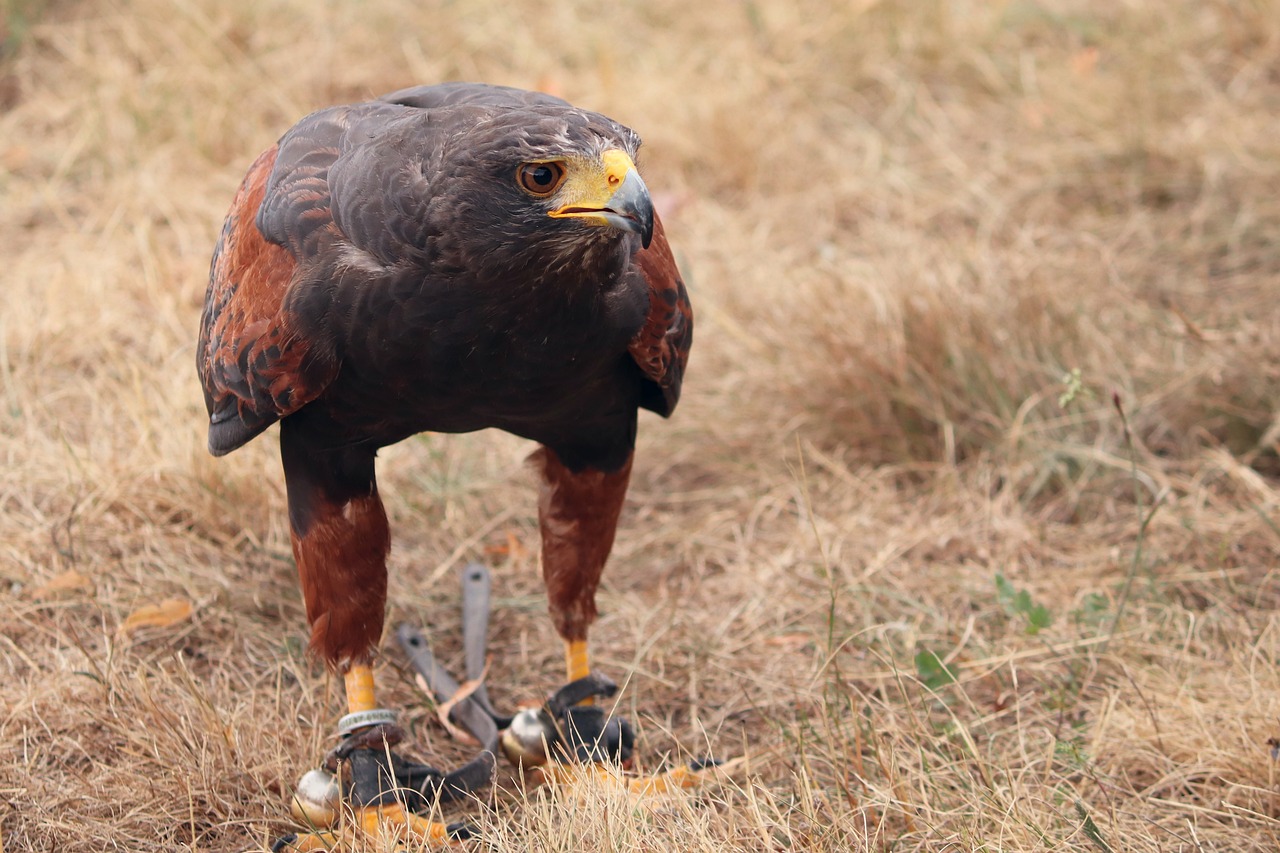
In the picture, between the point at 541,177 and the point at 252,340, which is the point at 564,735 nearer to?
the point at 252,340

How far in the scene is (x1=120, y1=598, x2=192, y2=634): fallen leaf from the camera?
12.2ft

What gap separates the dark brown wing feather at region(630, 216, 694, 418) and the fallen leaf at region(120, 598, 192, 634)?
1588mm

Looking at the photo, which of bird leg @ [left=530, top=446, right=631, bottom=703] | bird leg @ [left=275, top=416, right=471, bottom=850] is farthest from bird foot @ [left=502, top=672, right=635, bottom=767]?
bird leg @ [left=275, top=416, right=471, bottom=850]

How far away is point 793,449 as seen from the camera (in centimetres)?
479

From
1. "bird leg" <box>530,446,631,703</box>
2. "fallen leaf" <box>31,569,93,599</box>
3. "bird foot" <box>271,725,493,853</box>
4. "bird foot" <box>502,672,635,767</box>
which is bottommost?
"bird foot" <box>502,672,635,767</box>

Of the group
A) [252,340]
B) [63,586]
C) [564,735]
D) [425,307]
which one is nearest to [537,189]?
[425,307]

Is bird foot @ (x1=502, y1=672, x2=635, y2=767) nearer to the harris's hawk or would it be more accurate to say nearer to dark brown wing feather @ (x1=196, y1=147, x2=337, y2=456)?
the harris's hawk

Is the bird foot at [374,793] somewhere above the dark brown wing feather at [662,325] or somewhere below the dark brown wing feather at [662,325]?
below

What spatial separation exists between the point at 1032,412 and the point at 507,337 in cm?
255

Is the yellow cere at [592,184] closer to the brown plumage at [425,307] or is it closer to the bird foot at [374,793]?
the brown plumage at [425,307]

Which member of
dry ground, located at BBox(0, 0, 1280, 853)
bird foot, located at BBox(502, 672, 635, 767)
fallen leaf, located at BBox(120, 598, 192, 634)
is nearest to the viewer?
dry ground, located at BBox(0, 0, 1280, 853)

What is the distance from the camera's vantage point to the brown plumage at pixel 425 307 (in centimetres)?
255

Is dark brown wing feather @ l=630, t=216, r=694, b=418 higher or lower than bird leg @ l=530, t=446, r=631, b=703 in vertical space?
higher

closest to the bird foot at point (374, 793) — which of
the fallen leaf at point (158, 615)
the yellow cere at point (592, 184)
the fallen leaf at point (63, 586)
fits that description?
the fallen leaf at point (158, 615)
